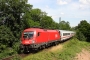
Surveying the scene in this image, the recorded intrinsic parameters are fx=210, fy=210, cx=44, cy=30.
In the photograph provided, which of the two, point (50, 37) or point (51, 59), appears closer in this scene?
point (51, 59)

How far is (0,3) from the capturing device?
4869 cm

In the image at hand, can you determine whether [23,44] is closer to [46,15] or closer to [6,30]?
[6,30]

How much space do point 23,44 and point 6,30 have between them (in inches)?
893

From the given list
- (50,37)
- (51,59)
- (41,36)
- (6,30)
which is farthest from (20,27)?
(51,59)

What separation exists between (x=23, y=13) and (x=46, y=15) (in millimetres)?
48762

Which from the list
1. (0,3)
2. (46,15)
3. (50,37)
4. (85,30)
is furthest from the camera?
(46,15)

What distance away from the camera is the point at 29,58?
61.9 feet

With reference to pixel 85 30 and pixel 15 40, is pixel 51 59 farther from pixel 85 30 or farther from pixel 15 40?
pixel 85 30

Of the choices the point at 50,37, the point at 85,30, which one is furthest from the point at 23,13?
the point at 85,30

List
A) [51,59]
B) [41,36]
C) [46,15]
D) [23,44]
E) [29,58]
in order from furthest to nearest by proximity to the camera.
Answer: [46,15]
[41,36]
[23,44]
[51,59]
[29,58]

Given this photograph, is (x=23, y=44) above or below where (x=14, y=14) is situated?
below

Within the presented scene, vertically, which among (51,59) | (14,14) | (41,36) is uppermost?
(14,14)

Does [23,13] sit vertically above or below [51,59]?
above

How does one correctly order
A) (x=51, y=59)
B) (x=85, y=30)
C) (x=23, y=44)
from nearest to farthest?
(x=51, y=59) < (x=23, y=44) < (x=85, y=30)
